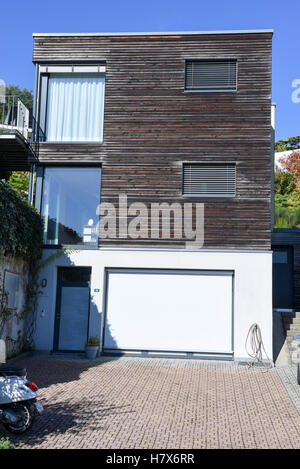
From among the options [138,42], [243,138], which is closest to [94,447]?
[243,138]

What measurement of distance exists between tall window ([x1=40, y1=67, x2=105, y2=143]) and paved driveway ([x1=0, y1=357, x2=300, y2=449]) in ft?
20.7

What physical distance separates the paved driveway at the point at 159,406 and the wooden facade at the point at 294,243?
5.25m

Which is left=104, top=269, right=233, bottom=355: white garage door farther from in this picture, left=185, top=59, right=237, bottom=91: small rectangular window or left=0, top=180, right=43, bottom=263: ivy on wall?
left=185, top=59, right=237, bottom=91: small rectangular window

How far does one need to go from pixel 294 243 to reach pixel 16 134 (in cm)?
950

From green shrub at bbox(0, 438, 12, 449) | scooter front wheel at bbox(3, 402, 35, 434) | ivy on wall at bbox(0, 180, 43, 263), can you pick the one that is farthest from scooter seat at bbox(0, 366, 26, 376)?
ivy on wall at bbox(0, 180, 43, 263)

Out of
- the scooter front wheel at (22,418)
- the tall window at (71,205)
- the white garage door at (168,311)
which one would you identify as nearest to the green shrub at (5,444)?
the scooter front wheel at (22,418)

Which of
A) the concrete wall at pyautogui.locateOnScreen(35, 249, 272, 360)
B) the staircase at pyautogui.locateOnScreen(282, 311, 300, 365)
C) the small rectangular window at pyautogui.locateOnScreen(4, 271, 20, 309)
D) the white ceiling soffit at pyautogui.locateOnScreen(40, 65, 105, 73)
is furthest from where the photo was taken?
the white ceiling soffit at pyautogui.locateOnScreen(40, 65, 105, 73)

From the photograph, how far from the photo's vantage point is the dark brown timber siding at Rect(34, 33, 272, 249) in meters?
14.3

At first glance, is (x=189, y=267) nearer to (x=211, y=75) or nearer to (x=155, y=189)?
(x=155, y=189)

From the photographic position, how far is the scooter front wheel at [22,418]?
7559 mm

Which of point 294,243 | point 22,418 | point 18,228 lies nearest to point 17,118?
point 18,228

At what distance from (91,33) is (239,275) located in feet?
26.3

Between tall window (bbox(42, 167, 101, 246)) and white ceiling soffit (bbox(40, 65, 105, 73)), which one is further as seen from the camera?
white ceiling soffit (bbox(40, 65, 105, 73))

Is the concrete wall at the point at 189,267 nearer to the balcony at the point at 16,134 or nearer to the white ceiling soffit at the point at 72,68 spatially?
the balcony at the point at 16,134
